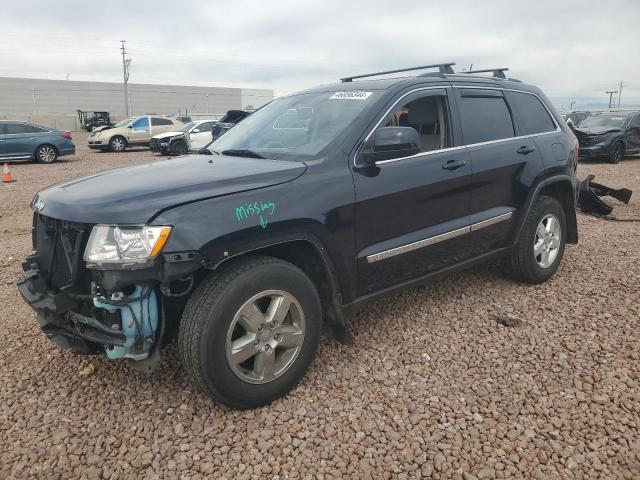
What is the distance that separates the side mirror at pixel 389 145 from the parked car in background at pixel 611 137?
14133 mm

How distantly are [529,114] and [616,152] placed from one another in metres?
13.0

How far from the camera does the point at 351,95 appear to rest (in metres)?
3.69

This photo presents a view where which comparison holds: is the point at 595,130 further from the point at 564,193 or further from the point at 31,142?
the point at 31,142

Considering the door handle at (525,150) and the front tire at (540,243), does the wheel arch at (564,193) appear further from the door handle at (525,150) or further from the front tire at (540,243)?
the door handle at (525,150)

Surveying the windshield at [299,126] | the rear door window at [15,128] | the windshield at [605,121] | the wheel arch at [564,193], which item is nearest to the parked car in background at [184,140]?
the rear door window at [15,128]

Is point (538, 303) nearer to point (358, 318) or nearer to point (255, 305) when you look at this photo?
point (358, 318)

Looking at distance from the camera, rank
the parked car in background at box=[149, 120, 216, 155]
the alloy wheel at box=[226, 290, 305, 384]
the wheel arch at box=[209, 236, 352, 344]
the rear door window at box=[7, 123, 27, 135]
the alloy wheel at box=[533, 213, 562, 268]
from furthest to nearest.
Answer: the parked car in background at box=[149, 120, 216, 155] < the rear door window at box=[7, 123, 27, 135] < the alloy wheel at box=[533, 213, 562, 268] < the wheel arch at box=[209, 236, 352, 344] < the alloy wheel at box=[226, 290, 305, 384]

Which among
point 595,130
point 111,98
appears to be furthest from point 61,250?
point 111,98

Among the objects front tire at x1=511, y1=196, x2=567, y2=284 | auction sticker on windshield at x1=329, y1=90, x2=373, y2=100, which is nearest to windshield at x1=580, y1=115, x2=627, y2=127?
front tire at x1=511, y1=196, x2=567, y2=284

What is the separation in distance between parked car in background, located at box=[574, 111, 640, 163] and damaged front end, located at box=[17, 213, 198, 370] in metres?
15.5

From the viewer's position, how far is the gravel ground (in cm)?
248

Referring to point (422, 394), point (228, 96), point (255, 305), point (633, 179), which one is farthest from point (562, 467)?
point (228, 96)

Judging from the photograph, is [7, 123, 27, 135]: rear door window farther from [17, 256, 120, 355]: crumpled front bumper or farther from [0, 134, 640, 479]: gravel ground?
[17, 256, 120, 355]: crumpled front bumper

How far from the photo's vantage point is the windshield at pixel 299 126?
132 inches
